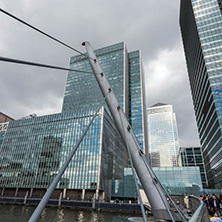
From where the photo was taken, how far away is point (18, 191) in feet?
217

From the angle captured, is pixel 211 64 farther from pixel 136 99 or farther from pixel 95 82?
pixel 95 82

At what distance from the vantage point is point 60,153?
65.4 meters

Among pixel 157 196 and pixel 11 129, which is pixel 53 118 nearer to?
pixel 11 129

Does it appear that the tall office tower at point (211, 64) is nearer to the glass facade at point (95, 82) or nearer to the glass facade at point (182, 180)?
the glass facade at point (182, 180)

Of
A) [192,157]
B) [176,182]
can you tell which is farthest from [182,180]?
[192,157]

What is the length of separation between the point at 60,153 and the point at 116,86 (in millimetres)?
62539

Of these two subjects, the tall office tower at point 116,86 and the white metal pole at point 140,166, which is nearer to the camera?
the white metal pole at point 140,166

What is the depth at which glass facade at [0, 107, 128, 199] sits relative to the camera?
194 feet

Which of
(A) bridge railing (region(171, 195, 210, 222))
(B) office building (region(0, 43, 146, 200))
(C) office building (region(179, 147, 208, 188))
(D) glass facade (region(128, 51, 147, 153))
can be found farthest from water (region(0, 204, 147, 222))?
(C) office building (region(179, 147, 208, 188))

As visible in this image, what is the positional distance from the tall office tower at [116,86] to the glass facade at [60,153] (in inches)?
1491

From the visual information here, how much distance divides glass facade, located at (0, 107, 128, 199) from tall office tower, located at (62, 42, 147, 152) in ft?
124

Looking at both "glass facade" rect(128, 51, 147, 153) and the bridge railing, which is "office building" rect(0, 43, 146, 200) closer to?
"glass facade" rect(128, 51, 147, 153)

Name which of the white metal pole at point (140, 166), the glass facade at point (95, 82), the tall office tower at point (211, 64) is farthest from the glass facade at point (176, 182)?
the glass facade at point (95, 82)

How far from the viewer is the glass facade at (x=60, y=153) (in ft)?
194
